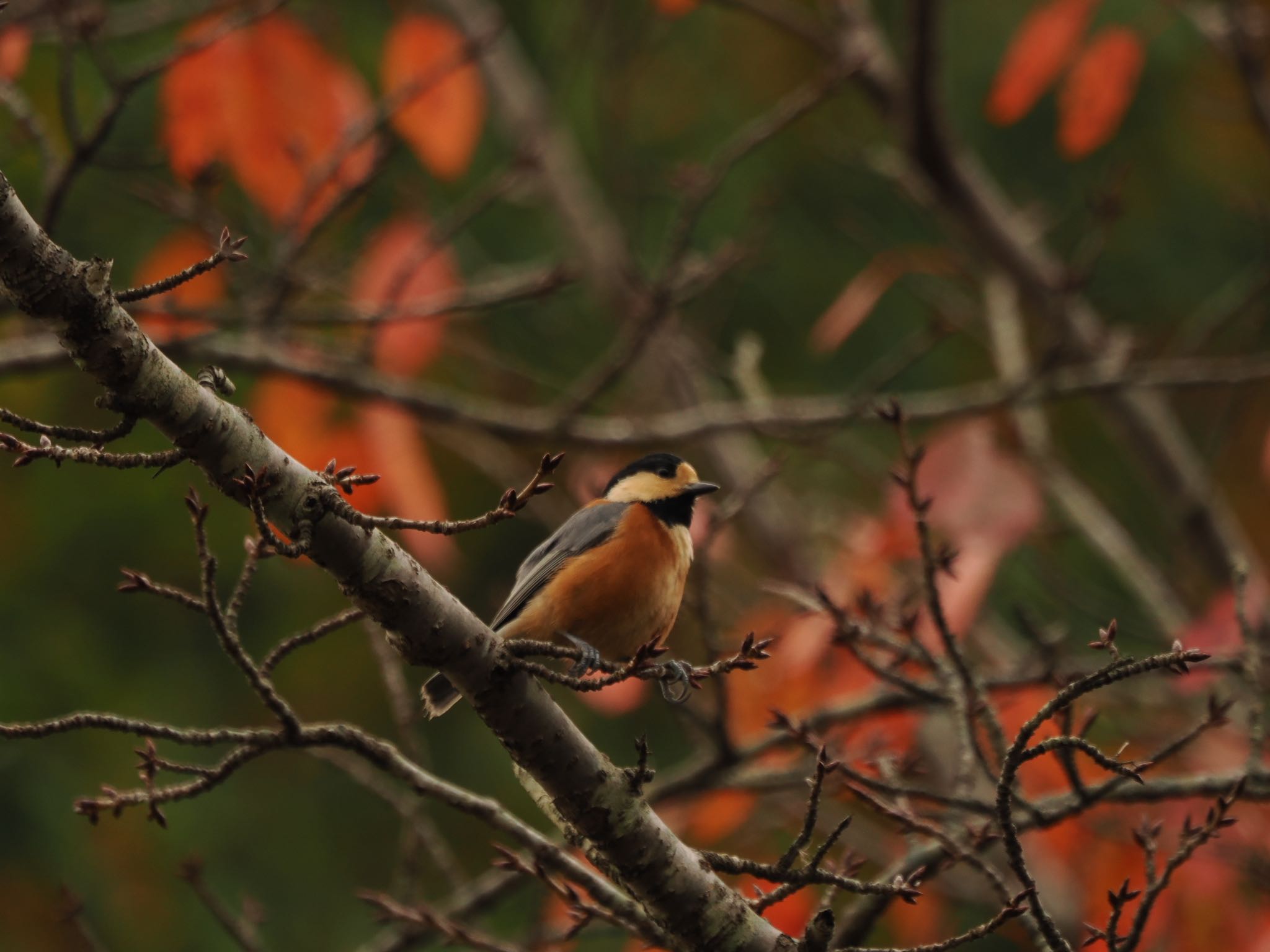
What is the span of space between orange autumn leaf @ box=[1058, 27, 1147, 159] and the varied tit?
6.99 feet

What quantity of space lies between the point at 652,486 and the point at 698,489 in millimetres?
173

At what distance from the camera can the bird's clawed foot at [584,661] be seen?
3.12m

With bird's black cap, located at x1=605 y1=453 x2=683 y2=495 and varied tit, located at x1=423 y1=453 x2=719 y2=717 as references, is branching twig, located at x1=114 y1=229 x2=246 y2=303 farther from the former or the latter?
bird's black cap, located at x1=605 y1=453 x2=683 y2=495

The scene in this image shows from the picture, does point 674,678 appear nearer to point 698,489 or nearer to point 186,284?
point 698,489

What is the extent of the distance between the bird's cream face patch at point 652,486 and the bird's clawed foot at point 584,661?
30.1 inches

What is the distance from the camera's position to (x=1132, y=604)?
27.7 ft

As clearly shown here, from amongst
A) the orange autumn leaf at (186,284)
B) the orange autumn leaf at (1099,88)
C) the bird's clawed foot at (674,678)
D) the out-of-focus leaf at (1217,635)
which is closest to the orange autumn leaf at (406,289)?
the orange autumn leaf at (186,284)

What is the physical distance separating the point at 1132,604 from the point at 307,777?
5594 mm

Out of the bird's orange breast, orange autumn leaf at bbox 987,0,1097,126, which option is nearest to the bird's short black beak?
the bird's orange breast

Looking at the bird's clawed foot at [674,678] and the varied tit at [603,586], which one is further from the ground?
the varied tit at [603,586]

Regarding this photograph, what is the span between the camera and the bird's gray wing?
13.1ft

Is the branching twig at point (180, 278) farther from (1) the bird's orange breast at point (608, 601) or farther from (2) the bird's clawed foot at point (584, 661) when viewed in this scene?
(1) the bird's orange breast at point (608, 601)

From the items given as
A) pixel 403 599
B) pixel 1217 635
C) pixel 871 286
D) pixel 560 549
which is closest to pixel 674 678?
pixel 403 599

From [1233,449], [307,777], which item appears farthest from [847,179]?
[307,777]
